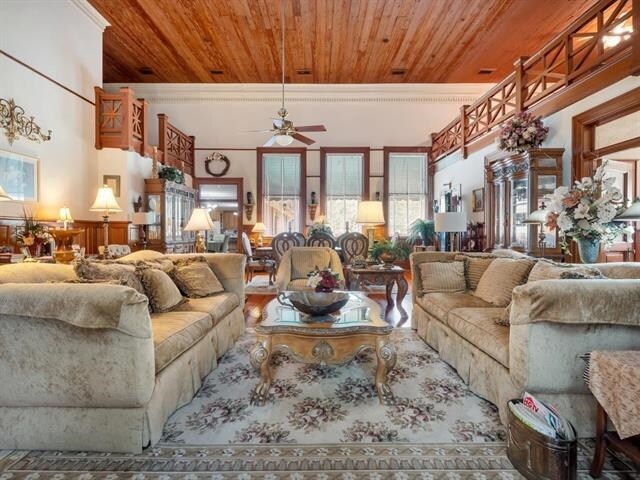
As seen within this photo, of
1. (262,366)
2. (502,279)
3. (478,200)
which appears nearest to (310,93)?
(478,200)

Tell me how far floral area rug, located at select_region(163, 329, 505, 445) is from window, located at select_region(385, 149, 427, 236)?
699 centimetres

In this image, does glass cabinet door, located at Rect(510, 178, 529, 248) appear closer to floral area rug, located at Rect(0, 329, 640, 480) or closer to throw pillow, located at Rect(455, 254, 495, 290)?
throw pillow, located at Rect(455, 254, 495, 290)

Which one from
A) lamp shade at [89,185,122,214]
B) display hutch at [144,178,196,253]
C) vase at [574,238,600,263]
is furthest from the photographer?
display hutch at [144,178,196,253]

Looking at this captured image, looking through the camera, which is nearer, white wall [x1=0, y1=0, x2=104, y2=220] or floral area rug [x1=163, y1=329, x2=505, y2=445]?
floral area rug [x1=163, y1=329, x2=505, y2=445]

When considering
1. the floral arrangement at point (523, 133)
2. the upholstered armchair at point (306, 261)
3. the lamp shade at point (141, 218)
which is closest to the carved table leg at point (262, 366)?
the upholstered armchair at point (306, 261)

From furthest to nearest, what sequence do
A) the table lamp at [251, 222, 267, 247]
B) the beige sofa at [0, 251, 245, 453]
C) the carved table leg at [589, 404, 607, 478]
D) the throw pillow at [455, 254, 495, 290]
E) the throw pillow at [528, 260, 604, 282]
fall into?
the table lamp at [251, 222, 267, 247] < the throw pillow at [455, 254, 495, 290] < the throw pillow at [528, 260, 604, 282] < the beige sofa at [0, 251, 245, 453] < the carved table leg at [589, 404, 607, 478]

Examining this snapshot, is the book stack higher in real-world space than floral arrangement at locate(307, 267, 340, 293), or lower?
lower

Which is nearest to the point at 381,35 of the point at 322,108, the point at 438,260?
the point at 322,108

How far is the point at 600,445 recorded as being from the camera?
5.42 feet

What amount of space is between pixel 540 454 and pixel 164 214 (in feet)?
23.8

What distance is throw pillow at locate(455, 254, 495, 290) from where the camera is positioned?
3.59m

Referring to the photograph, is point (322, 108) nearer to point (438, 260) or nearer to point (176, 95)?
point (176, 95)

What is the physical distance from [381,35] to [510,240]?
14.5 feet

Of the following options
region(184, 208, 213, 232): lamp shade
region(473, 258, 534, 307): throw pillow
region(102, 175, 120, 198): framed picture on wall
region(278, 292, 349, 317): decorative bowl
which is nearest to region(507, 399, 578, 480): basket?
region(278, 292, 349, 317): decorative bowl
